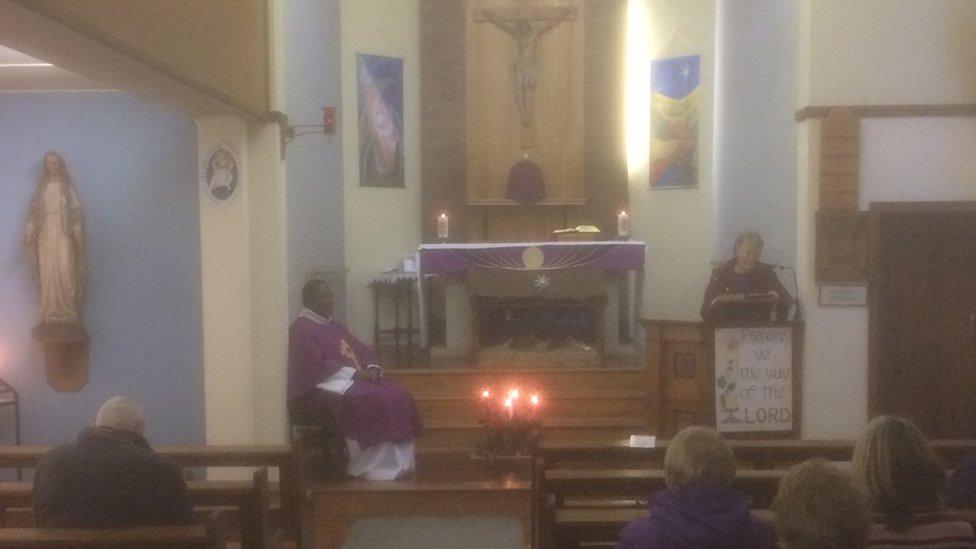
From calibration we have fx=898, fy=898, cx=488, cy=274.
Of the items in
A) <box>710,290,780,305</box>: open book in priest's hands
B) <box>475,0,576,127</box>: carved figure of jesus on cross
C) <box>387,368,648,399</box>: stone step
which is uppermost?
<box>475,0,576,127</box>: carved figure of jesus on cross

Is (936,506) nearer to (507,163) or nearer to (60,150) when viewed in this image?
(60,150)

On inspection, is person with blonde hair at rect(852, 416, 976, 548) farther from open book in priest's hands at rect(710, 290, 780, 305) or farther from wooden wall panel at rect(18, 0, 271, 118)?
open book in priest's hands at rect(710, 290, 780, 305)

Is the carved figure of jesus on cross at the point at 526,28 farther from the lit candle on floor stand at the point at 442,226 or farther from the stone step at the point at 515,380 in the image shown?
the stone step at the point at 515,380

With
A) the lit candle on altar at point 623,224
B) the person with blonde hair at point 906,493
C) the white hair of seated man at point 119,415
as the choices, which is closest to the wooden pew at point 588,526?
the person with blonde hair at point 906,493

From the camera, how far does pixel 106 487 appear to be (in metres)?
3.21

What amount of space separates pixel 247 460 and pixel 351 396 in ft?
6.79

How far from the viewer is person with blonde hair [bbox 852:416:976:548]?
2469 millimetres

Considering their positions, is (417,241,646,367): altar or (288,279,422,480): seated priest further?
(417,241,646,367): altar

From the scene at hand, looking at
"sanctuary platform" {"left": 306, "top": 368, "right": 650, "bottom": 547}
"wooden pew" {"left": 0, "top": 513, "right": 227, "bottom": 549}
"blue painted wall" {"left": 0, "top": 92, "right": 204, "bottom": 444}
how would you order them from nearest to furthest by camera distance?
"wooden pew" {"left": 0, "top": 513, "right": 227, "bottom": 549} → "sanctuary platform" {"left": 306, "top": 368, "right": 650, "bottom": 547} → "blue painted wall" {"left": 0, "top": 92, "right": 204, "bottom": 444}

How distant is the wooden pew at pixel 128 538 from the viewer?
292 cm

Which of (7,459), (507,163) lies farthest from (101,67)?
(507,163)

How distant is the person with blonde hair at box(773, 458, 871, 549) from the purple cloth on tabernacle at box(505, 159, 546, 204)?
7547mm

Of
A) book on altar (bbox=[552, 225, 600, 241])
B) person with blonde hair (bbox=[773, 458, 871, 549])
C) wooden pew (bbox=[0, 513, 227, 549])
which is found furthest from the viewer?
book on altar (bbox=[552, 225, 600, 241])

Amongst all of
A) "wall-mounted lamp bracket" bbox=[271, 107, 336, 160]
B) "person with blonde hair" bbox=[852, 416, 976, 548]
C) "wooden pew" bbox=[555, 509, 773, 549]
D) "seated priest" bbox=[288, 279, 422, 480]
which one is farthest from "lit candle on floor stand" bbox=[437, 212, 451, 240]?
"person with blonde hair" bbox=[852, 416, 976, 548]
